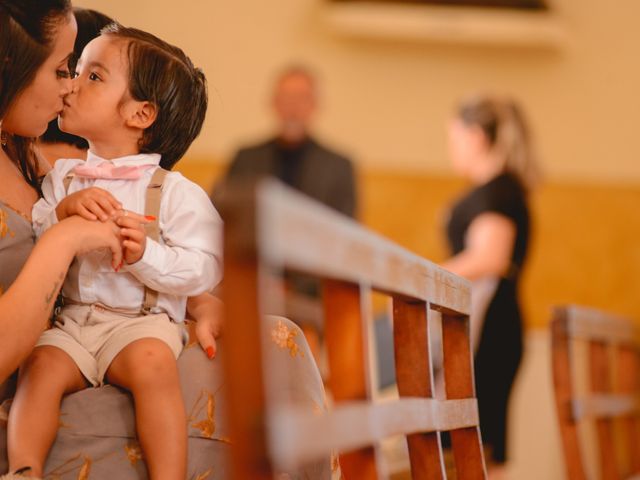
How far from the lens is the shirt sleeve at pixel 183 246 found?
1154mm

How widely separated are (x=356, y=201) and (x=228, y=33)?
3.95ft

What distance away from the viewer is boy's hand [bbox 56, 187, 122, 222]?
44.3 inches

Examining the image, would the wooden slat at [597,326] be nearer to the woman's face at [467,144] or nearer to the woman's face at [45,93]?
the woman's face at [467,144]

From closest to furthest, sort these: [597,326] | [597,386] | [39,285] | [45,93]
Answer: [39,285] → [45,93] → [597,326] → [597,386]

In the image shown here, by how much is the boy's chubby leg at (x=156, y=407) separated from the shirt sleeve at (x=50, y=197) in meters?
0.19

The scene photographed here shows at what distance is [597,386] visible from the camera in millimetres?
2723

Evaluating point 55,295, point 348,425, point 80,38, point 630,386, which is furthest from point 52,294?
point 630,386

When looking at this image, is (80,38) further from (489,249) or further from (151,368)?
(489,249)

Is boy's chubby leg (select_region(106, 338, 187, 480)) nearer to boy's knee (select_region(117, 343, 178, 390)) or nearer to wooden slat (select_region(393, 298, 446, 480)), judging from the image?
boy's knee (select_region(117, 343, 178, 390))

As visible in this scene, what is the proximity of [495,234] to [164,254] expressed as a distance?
257cm

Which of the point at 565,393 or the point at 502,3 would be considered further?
the point at 502,3

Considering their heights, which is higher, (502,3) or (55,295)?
(502,3)

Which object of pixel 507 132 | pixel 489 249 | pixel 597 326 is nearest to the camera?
pixel 597 326

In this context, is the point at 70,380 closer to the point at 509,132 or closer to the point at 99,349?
the point at 99,349
